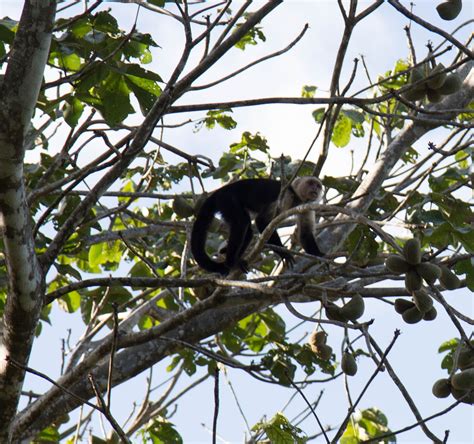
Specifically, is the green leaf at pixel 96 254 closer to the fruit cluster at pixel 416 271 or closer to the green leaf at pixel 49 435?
the green leaf at pixel 49 435

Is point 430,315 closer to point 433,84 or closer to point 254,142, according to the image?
point 433,84

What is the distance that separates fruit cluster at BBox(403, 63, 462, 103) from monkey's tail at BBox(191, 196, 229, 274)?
2.39 m

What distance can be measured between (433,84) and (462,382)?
5.14 ft

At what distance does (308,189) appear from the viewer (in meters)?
6.43

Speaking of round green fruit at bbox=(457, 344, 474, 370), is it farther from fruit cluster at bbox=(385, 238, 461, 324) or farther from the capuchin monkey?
the capuchin monkey

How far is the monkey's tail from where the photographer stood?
600 cm

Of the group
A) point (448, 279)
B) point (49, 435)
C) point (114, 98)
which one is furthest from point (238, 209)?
point (448, 279)

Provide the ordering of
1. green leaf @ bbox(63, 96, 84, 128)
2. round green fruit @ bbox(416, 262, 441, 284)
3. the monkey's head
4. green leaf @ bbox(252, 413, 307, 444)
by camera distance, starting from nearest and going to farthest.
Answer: round green fruit @ bbox(416, 262, 441, 284), green leaf @ bbox(252, 413, 307, 444), green leaf @ bbox(63, 96, 84, 128), the monkey's head

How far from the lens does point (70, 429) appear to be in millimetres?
6500

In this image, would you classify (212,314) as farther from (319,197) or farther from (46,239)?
(319,197)

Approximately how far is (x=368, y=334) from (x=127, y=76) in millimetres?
1889

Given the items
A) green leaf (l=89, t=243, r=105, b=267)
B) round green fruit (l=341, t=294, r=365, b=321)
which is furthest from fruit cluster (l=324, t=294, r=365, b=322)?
green leaf (l=89, t=243, r=105, b=267)

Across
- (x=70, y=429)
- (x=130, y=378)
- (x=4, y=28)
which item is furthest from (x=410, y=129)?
(x=70, y=429)

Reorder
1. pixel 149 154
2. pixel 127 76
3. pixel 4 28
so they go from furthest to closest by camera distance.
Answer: pixel 149 154 → pixel 127 76 → pixel 4 28
